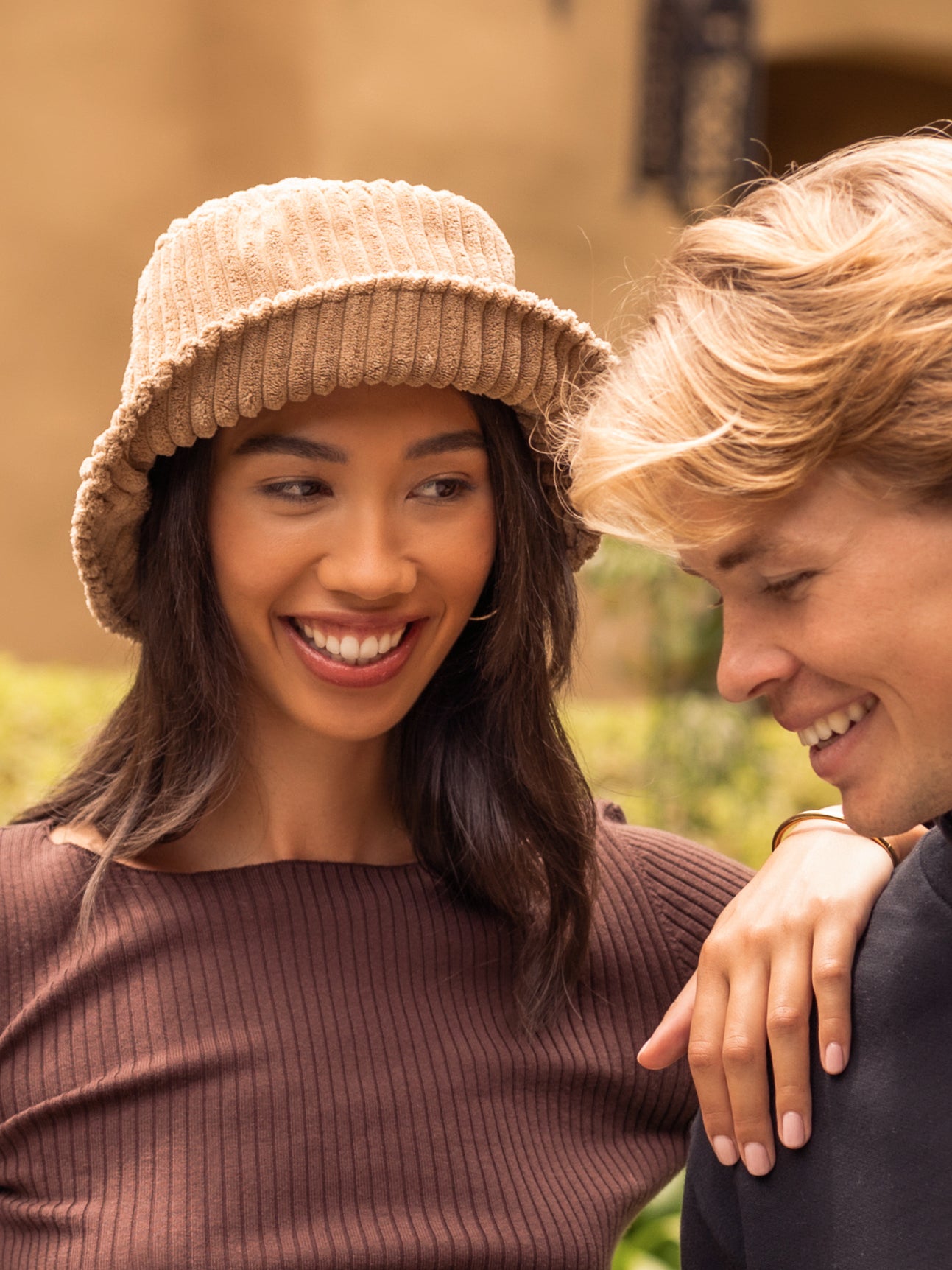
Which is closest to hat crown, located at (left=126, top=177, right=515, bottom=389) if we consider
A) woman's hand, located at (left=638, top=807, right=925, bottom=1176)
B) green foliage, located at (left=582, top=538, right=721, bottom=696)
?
→ woman's hand, located at (left=638, top=807, right=925, bottom=1176)

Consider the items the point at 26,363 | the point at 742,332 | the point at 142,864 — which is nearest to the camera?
the point at 742,332

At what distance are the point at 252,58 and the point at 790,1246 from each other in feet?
20.9

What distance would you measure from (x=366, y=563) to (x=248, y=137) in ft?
18.6

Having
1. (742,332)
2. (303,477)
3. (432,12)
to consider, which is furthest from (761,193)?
(432,12)

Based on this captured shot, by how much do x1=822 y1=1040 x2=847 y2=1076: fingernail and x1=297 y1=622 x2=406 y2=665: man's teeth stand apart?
0.75 metres

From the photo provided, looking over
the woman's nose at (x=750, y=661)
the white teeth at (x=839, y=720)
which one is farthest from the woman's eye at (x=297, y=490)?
the white teeth at (x=839, y=720)

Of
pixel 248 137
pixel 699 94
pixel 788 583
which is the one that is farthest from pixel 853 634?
pixel 248 137

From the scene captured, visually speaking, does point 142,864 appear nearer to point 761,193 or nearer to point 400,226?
point 400,226

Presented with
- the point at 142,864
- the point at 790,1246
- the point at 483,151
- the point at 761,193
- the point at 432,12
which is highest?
the point at 432,12

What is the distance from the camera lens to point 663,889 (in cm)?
238

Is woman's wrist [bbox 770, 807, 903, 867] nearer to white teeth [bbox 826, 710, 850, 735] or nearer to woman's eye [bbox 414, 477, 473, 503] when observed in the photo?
white teeth [bbox 826, 710, 850, 735]

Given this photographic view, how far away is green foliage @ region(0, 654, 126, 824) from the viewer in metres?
4.66

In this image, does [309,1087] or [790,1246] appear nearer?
[790,1246]

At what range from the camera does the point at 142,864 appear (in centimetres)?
222
